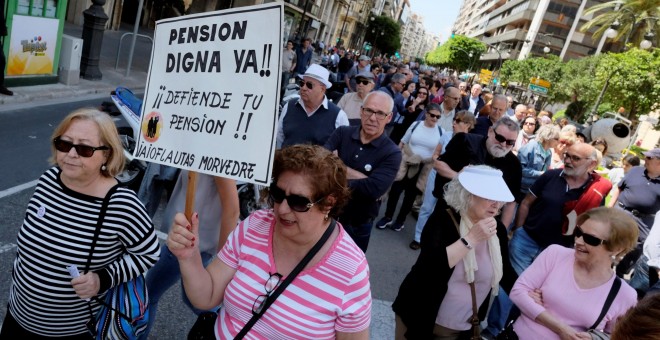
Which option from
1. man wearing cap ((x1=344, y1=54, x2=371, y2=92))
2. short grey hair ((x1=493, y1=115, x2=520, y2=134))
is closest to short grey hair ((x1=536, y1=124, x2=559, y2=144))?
short grey hair ((x1=493, y1=115, x2=520, y2=134))

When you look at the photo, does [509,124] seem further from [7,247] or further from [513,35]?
[513,35]

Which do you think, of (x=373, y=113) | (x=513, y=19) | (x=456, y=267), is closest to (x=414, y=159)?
(x=373, y=113)

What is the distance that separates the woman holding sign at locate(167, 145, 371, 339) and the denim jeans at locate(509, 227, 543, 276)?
3.06 m

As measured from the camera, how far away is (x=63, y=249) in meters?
1.95

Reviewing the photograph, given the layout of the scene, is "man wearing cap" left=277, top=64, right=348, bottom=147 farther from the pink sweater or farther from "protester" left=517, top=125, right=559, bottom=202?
"protester" left=517, top=125, right=559, bottom=202

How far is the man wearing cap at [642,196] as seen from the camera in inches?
197

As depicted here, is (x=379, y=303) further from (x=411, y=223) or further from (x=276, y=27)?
(x=276, y=27)

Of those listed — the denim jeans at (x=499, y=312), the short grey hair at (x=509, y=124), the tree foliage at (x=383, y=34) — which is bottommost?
the denim jeans at (x=499, y=312)

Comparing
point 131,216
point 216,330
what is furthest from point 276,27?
point 216,330

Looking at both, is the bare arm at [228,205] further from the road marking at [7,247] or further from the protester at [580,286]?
the road marking at [7,247]

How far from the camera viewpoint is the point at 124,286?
82.0 inches

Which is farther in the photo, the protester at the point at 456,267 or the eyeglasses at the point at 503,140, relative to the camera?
the eyeglasses at the point at 503,140

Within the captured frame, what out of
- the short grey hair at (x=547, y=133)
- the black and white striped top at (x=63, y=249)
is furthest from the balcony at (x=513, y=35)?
the black and white striped top at (x=63, y=249)

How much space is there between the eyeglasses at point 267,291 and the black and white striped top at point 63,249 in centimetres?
67
